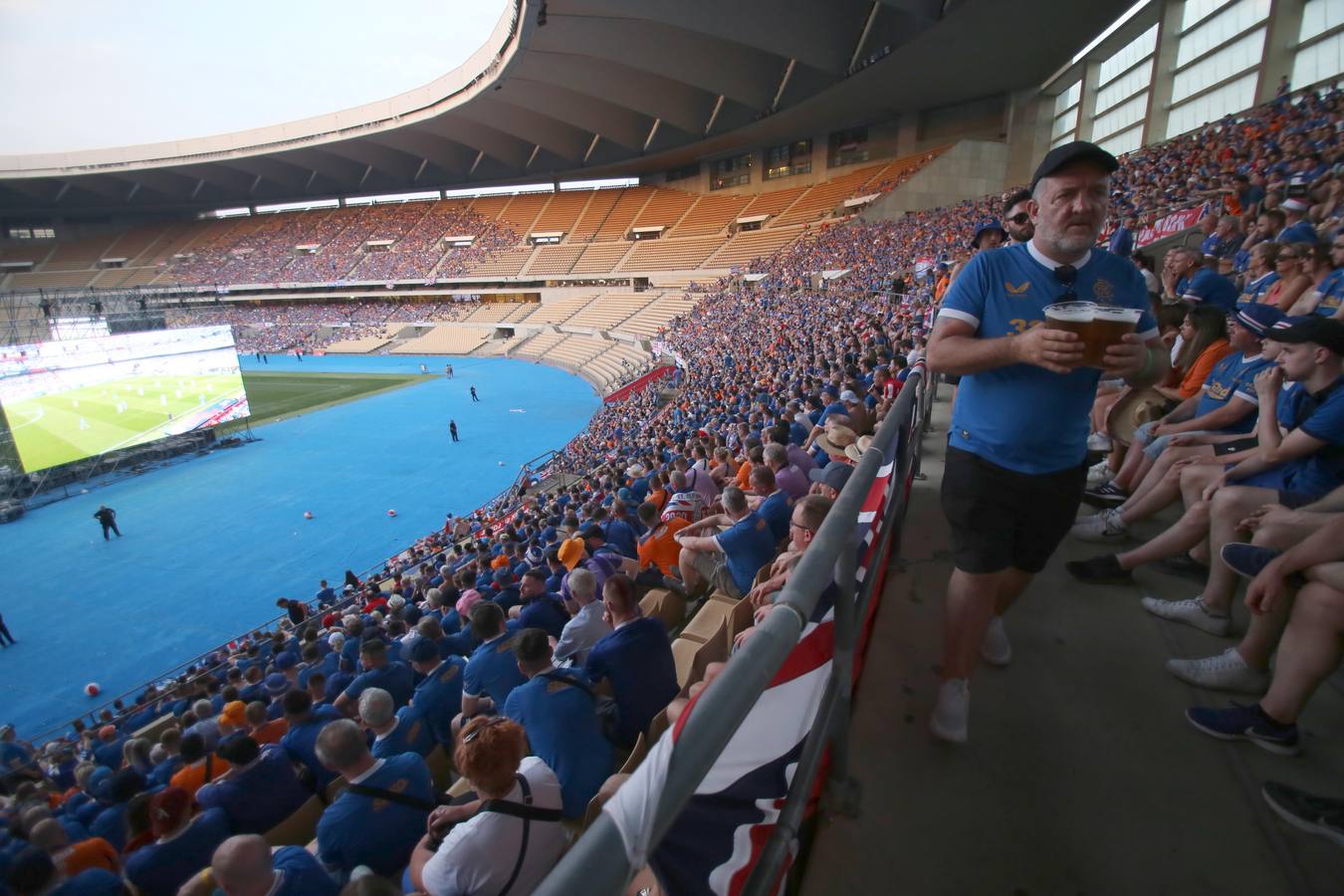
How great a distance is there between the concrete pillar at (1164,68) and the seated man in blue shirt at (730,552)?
29.2m

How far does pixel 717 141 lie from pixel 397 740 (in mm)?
46053

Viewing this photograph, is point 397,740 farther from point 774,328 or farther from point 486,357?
point 486,357

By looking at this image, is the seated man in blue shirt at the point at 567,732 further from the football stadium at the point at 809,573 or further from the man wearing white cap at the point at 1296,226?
the man wearing white cap at the point at 1296,226

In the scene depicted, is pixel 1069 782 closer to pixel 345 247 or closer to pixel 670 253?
pixel 670 253

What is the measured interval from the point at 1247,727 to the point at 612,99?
3942 centimetres

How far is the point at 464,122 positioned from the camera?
4303cm

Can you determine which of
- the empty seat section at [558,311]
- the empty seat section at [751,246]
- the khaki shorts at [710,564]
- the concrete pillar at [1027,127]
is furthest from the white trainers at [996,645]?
the empty seat section at [558,311]

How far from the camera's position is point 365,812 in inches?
104

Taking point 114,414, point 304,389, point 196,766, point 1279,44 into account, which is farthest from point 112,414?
point 1279,44

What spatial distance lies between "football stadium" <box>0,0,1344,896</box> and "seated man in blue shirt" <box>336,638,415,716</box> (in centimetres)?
3

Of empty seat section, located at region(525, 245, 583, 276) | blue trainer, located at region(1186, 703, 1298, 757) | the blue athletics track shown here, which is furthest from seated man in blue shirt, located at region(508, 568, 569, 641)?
empty seat section, located at region(525, 245, 583, 276)

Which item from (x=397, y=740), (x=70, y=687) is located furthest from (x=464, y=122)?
(x=397, y=740)

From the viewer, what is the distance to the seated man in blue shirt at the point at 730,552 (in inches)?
150

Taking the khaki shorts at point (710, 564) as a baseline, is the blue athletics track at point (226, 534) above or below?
below
